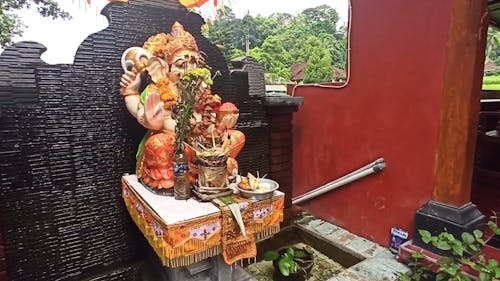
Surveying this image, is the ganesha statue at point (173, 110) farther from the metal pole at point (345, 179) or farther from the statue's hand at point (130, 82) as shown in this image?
the metal pole at point (345, 179)

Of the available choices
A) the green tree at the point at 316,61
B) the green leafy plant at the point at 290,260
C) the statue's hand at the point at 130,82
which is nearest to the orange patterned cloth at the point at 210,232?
the statue's hand at the point at 130,82

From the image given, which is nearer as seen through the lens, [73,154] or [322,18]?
[73,154]

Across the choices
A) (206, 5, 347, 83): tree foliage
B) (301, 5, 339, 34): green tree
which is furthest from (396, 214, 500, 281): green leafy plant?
(301, 5, 339, 34): green tree

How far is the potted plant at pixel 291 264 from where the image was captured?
262 centimetres

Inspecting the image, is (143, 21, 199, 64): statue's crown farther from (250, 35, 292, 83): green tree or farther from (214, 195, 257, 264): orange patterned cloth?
(250, 35, 292, 83): green tree

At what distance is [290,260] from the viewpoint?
2.66 metres

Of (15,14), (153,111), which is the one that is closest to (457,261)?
(153,111)

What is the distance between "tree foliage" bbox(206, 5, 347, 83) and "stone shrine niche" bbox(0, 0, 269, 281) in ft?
49.4

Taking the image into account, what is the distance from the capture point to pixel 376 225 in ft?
9.58

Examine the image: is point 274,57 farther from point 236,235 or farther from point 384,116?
point 236,235

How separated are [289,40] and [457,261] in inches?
1032

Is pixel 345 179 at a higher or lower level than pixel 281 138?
lower

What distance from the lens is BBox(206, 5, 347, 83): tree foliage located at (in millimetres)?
20797

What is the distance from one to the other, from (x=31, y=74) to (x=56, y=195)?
822 millimetres
